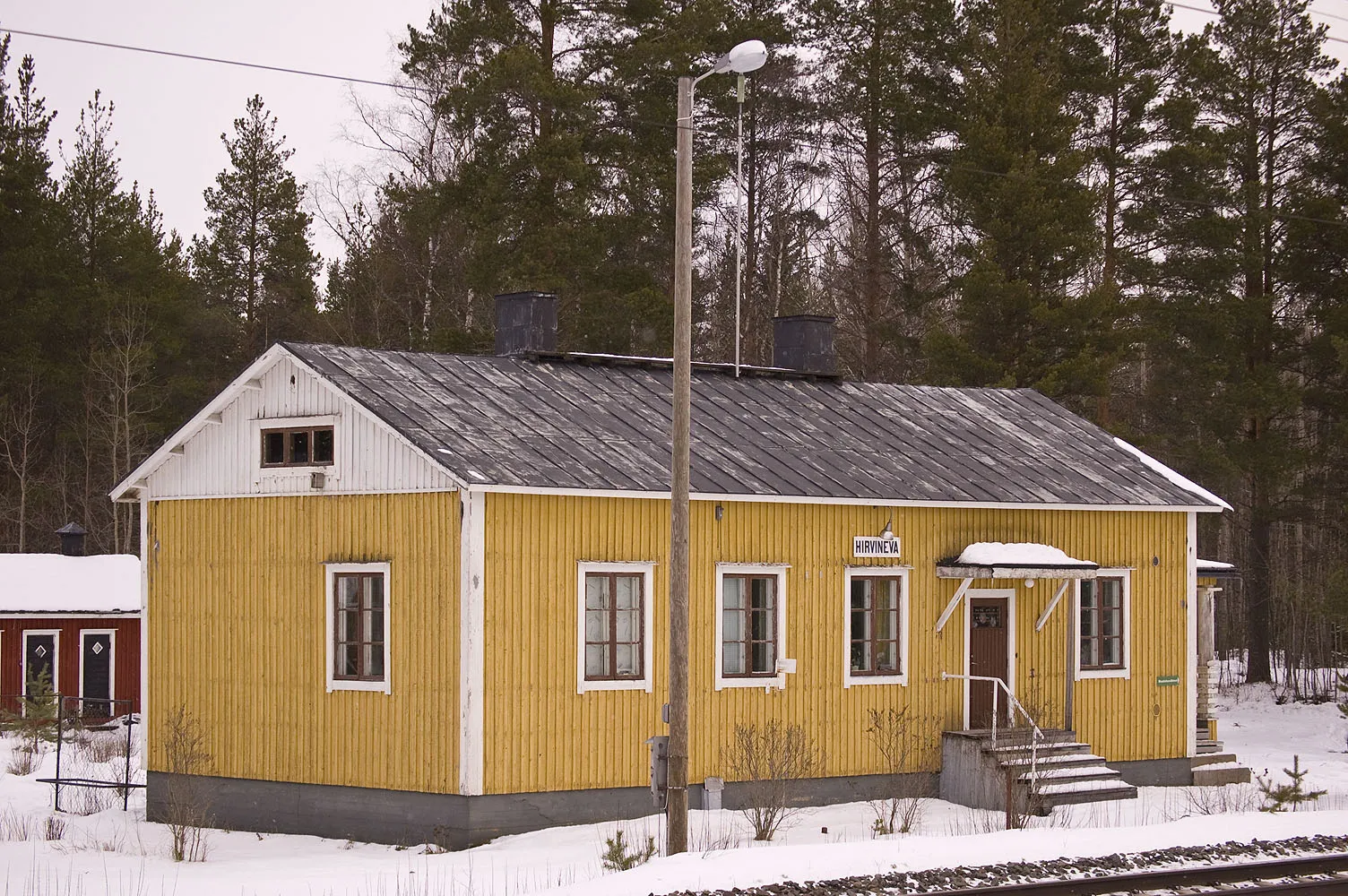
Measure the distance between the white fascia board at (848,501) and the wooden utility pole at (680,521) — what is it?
290 centimetres

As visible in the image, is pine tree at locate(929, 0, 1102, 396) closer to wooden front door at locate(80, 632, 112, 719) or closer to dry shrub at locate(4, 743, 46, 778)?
wooden front door at locate(80, 632, 112, 719)

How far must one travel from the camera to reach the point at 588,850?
15383 millimetres

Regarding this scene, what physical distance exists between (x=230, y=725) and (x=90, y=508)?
2798 centimetres

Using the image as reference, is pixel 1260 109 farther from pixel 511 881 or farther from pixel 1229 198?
pixel 511 881

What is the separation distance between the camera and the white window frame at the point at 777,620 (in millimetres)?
17938

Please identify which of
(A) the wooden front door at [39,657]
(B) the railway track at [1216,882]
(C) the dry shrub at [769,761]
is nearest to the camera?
(B) the railway track at [1216,882]

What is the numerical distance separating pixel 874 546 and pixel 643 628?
330 centimetres

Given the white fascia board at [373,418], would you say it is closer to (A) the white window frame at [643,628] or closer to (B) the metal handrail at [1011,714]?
(A) the white window frame at [643,628]

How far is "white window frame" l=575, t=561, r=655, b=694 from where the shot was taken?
17.0m

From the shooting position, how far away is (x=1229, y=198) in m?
33.2

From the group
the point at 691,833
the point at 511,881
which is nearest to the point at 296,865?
the point at 511,881

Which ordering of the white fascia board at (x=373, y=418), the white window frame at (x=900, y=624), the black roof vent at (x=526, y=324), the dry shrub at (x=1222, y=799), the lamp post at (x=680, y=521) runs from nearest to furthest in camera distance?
the lamp post at (x=680, y=521) → the white fascia board at (x=373, y=418) → the dry shrub at (x=1222, y=799) → the white window frame at (x=900, y=624) → the black roof vent at (x=526, y=324)

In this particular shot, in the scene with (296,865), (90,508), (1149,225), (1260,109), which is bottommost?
(296,865)

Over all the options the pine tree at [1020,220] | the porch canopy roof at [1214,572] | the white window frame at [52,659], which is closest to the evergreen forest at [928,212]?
the pine tree at [1020,220]
